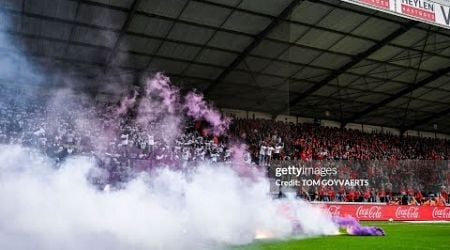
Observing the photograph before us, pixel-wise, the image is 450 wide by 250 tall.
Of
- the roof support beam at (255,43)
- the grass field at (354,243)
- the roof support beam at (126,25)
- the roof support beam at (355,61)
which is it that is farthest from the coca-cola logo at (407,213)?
the roof support beam at (126,25)

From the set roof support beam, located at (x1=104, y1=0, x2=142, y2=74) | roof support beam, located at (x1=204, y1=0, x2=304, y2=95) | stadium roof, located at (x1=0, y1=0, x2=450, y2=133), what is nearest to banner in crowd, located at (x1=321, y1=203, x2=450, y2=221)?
stadium roof, located at (x1=0, y1=0, x2=450, y2=133)

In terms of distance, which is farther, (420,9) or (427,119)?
(427,119)

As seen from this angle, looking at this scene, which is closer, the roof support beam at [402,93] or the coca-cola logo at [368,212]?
the coca-cola logo at [368,212]

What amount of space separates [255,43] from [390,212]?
1021cm

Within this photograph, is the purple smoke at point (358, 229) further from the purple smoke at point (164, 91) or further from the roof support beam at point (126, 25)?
the roof support beam at point (126, 25)

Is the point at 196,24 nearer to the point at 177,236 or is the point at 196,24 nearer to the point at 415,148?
the point at 177,236

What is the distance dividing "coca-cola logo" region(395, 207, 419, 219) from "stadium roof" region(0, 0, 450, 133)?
6.73 metres

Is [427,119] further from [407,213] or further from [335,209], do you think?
[335,209]

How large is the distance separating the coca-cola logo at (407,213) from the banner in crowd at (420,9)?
908 centimetres

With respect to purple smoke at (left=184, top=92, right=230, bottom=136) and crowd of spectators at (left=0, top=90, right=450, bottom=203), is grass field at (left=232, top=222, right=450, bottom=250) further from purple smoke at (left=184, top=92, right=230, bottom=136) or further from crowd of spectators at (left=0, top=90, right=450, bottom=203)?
purple smoke at (left=184, top=92, right=230, bottom=136)

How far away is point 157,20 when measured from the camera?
55.0 ft

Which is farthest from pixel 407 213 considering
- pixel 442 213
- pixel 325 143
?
pixel 325 143

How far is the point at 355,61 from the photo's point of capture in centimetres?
2158

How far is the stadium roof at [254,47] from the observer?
1441 centimetres
